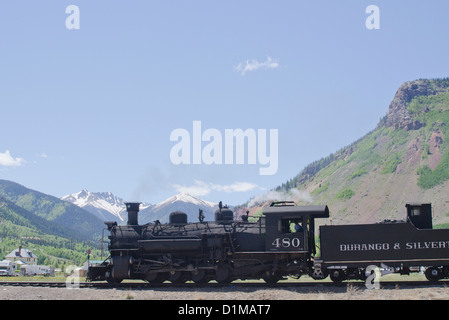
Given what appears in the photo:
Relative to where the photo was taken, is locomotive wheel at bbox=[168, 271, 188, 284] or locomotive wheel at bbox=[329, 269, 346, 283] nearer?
locomotive wheel at bbox=[329, 269, 346, 283]

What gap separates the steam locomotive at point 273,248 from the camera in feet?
73.7

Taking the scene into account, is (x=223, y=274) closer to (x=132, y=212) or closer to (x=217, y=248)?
(x=217, y=248)

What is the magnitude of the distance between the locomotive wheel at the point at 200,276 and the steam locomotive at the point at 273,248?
0.17 ft

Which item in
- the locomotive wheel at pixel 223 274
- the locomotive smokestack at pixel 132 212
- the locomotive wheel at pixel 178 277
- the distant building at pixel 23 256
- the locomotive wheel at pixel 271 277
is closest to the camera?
the locomotive wheel at pixel 271 277

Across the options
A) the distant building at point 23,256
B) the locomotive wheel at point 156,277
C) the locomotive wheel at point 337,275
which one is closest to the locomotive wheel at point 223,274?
the locomotive wheel at point 156,277

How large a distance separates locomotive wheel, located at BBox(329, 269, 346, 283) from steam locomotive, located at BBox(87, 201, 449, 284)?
1 centimetres

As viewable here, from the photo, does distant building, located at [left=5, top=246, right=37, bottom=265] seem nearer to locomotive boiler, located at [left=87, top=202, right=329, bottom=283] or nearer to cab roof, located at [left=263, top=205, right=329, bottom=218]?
locomotive boiler, located at [left=87, top=202, right=329, bottom=283]

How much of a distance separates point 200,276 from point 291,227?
5.56m

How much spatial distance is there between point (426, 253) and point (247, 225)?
350 inches

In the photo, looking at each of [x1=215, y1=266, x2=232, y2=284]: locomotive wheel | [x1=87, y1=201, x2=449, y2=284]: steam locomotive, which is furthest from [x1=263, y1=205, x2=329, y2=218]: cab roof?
[x1=215, y1=266, x2=232, y2=284]: locomotive wheel

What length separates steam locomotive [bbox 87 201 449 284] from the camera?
22.5m

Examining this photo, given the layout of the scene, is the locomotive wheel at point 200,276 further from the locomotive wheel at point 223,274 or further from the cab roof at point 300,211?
the cab roof at point 300,211

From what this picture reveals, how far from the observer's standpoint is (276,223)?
934 inches
